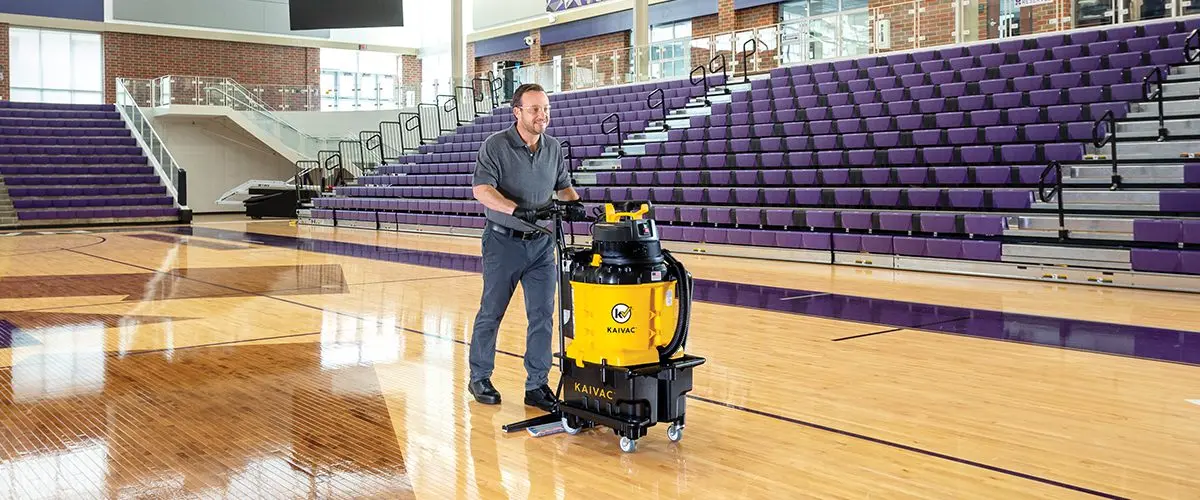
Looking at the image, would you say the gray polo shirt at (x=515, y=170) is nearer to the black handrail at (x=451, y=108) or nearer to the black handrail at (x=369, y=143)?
the black handrail at (x=451, y=108)

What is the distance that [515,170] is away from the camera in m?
3.64

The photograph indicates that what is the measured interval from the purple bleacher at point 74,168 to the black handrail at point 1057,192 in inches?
658

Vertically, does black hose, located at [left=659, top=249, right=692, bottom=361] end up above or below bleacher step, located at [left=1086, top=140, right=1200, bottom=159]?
below

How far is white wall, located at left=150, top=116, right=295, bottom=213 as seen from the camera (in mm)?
24078

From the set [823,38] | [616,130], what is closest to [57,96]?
[616,130]

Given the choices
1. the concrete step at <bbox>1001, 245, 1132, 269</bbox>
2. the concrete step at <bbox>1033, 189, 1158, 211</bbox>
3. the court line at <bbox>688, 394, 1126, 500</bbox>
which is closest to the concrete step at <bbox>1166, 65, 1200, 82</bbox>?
the concrete step at <bbox>1033, 189, 1158, 211</bbox>

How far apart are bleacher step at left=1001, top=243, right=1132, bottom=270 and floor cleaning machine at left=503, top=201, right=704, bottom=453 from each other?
626 centimetres

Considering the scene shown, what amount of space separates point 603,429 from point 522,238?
0.77 m

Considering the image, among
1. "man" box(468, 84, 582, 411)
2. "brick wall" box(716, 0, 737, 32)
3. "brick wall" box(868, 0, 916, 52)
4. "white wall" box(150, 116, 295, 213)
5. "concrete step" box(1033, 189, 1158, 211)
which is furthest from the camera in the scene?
"white wall" box(150, 116, 295, 213)

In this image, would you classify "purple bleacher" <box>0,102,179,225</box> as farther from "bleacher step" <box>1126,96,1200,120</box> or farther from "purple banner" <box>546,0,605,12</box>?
"bleacher step" <box>1126,96,1200,120</box>

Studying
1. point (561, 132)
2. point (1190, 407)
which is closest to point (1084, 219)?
point (1190, 407)

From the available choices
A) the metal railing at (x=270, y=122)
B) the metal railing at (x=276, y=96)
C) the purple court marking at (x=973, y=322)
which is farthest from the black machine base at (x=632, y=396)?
the metal railing at (x=276, y=96)

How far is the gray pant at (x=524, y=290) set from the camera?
3689 mm

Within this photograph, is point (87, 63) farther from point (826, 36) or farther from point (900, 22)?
point (900, 22)
